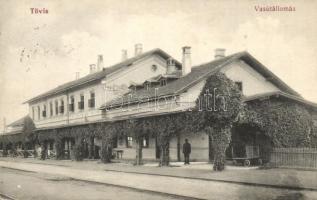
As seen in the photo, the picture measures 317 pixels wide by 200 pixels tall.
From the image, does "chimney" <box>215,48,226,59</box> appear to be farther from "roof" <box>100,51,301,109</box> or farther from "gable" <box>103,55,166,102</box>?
"gable" <box>103,55,166,102</box>

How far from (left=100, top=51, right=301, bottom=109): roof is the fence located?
856cm

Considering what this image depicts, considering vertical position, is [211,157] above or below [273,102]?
below

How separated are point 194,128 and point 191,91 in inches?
308

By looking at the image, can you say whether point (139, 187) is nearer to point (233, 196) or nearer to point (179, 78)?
point (233, 196)

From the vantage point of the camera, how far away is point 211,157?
2636 centimetres

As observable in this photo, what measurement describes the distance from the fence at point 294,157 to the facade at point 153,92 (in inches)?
101

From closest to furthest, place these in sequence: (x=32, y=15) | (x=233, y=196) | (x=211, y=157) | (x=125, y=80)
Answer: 1. (x=233, y=196)
2. (x=32, y=15)
3. (x=211, y=157)
4. (x=125, y=80)

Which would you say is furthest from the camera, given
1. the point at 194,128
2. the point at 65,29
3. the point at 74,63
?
the point at 194,128

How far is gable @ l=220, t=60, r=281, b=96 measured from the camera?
96.0 feet

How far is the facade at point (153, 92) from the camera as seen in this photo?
91.9 feet

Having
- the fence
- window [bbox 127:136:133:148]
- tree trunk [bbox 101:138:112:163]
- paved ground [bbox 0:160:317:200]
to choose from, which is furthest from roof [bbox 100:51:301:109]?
paved ground [bbox 0:160:317:200]

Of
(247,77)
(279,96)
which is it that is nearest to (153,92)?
(247,77)

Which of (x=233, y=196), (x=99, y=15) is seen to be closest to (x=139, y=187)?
(x=233, y=196)

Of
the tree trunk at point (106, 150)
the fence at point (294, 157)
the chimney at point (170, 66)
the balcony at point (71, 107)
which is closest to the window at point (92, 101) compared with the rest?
the balcony at point (71, 107)
